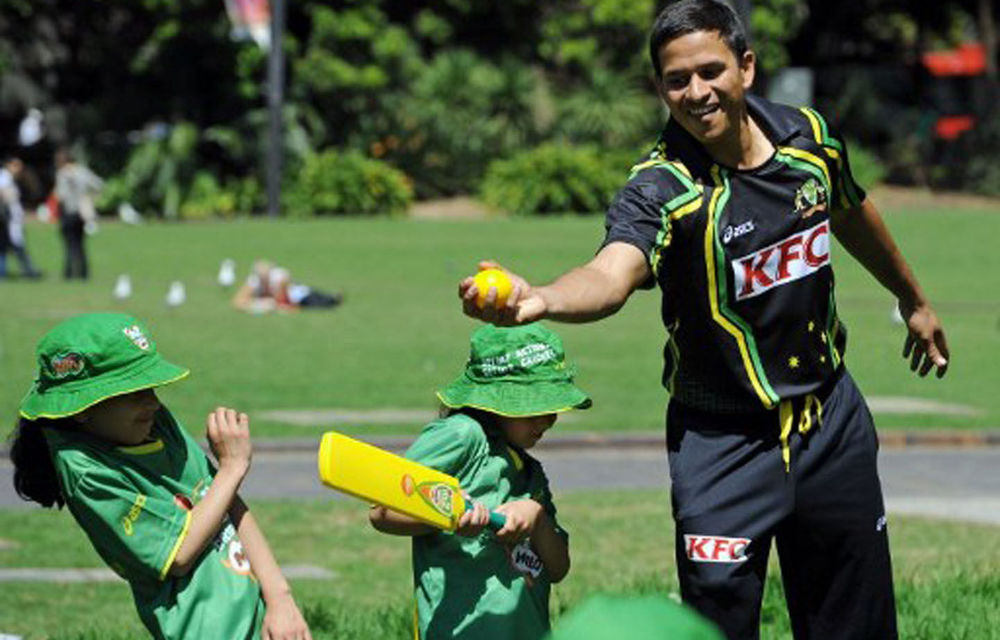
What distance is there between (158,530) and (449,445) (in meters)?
0.74

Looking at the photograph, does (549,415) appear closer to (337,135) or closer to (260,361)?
(260,361)

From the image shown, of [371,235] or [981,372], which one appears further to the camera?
[371,235]

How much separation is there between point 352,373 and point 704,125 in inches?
534

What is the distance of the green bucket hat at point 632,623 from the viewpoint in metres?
2.26

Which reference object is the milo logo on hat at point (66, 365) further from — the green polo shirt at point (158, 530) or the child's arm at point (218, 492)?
the child's arm at point (218, 492)

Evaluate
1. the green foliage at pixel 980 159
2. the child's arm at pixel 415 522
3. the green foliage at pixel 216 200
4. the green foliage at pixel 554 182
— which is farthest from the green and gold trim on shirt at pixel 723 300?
the green foliage at pixel 980 159

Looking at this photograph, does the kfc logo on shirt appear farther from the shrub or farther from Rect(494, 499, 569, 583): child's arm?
the shrub

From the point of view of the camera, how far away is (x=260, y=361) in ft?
64.5

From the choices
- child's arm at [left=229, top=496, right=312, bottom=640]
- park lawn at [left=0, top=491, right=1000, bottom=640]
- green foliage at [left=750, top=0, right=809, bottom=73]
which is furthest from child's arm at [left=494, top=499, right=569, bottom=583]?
green foliage at [left=750, top=0, right=809, bottom=73]

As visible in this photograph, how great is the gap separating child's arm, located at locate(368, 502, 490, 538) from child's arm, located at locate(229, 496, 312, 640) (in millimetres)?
258

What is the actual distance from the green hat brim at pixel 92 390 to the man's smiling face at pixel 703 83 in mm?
1330

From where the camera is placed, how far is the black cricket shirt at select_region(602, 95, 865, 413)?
17.0 feet

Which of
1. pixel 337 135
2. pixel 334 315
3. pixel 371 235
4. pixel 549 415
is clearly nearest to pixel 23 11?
pixel 337 135

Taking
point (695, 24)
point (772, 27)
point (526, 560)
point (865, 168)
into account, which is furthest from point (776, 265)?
point (772, 27)
